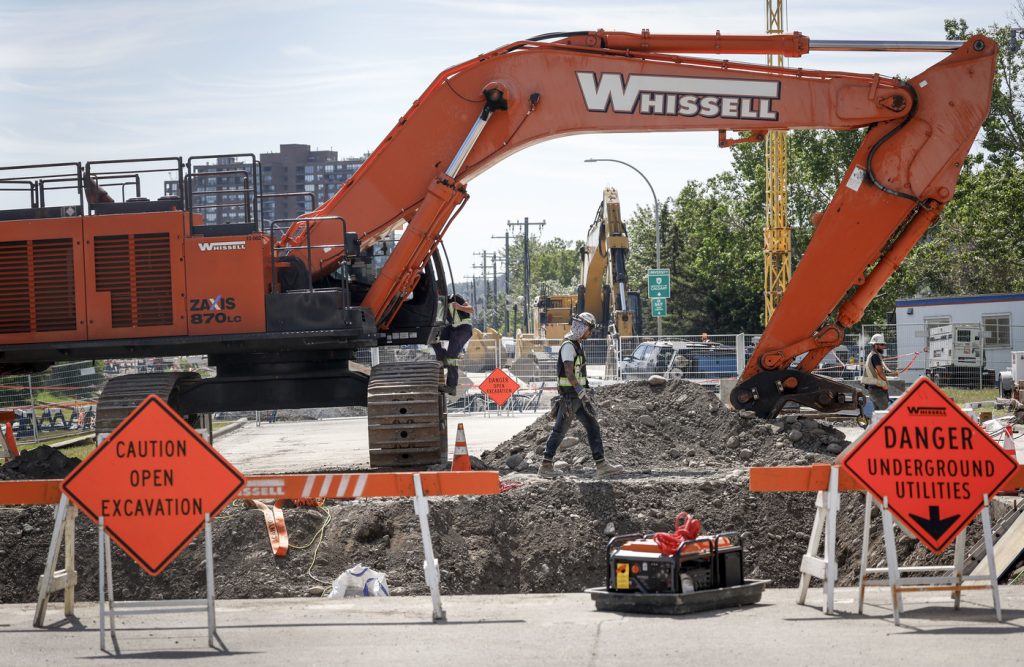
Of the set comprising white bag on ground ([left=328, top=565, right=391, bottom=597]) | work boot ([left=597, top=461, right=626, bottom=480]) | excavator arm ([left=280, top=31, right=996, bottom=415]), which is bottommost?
white bag on ground ([left=328, top=565, right=391, bottom=597])

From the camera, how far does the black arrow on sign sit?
27.9 feet

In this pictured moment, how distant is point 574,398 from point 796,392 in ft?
13.2

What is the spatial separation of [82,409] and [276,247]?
15779mm

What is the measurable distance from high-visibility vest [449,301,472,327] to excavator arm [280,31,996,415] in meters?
1.38

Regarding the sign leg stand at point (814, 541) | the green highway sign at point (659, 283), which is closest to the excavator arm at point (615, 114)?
the sign leg stand at point (814, 541)

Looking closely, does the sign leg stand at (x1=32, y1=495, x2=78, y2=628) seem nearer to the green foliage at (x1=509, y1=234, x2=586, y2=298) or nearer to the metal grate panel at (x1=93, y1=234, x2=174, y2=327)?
the metal grate panel at (x1=93, y1=234, x2=174, y2=327)

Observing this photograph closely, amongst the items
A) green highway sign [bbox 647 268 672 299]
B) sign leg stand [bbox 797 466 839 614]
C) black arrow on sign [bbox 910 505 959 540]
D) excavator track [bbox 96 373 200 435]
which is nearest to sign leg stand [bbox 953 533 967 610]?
black arrow on sign [bbox 910 505 959 540]

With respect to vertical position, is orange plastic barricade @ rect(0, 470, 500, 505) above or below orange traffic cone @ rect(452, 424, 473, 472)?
above

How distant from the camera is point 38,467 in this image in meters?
15.3

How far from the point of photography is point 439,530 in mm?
12422

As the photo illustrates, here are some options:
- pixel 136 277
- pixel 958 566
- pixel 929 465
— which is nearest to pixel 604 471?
pixel 136 277

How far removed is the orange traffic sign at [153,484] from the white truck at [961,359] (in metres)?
33.9

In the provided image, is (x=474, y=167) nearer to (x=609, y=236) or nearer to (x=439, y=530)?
(x=439, y=530)

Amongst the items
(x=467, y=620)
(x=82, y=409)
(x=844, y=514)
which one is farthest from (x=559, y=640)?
(x=82, y=409)
